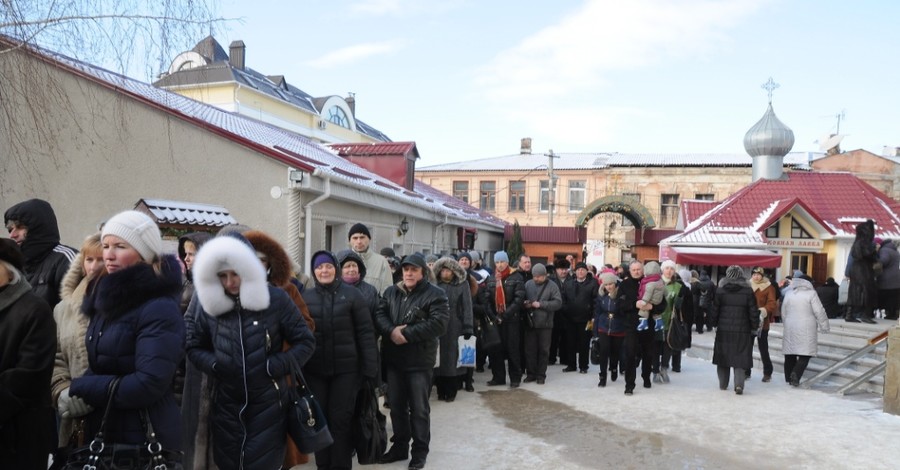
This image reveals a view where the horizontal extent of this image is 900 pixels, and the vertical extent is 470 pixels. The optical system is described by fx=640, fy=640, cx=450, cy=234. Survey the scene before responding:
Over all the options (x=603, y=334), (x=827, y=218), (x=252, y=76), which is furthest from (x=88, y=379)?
(x=252, y=76)

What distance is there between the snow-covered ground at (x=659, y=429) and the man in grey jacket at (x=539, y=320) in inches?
12.4

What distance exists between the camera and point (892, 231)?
2117cm

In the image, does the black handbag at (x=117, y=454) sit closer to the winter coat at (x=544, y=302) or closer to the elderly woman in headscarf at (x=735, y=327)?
the winter coat at (x=544, y=302)

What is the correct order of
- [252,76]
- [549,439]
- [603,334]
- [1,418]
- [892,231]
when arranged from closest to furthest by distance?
[1,418]
[549,439]
[603,334]
[892,231]
[252,76]

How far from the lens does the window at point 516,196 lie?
40375 millimetres

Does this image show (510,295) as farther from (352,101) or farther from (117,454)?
(352,101)

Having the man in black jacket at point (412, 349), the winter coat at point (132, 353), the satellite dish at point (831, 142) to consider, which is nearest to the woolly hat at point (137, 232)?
the winter coat at point (132, 353)

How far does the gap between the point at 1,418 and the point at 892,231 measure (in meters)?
24.8

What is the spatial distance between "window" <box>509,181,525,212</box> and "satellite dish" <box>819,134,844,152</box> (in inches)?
811

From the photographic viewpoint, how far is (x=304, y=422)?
3619 mm

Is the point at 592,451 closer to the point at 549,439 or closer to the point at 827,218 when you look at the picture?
the point at 549,439

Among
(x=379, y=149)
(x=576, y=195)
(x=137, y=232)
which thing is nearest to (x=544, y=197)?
(x=576, y=195)

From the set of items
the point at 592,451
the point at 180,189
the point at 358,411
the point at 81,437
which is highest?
the point at 180,189

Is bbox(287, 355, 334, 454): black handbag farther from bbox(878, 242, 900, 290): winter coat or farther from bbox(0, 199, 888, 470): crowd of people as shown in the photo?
bbox(878, 242, 900, 290): winter coat
